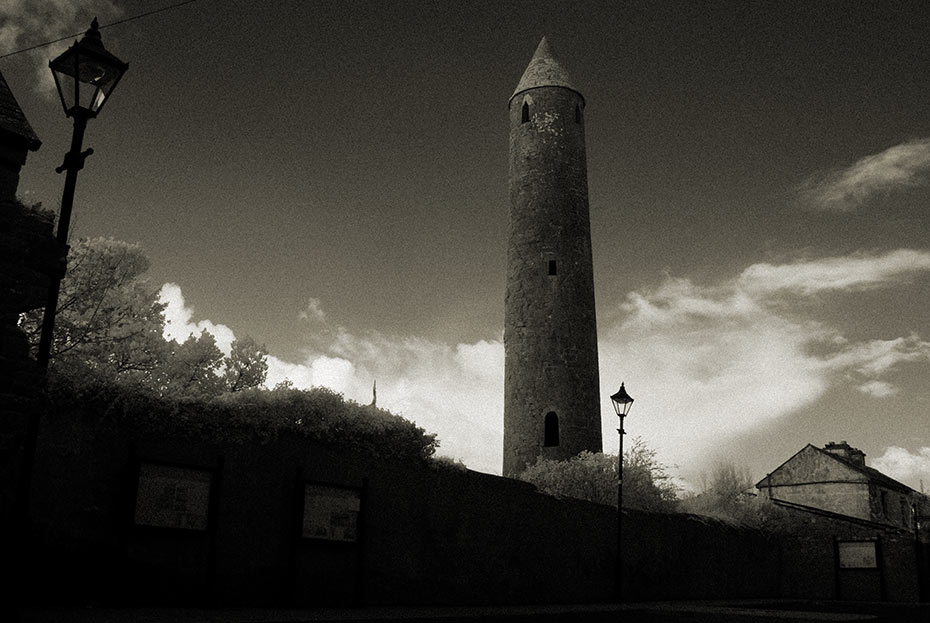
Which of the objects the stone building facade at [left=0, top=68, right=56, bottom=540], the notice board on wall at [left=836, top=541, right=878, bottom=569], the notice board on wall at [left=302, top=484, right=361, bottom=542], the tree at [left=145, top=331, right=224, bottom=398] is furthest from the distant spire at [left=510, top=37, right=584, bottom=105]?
the stone building facade at [left=0, top=68, right=56, bottom=540]

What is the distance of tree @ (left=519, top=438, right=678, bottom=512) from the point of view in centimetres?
2577

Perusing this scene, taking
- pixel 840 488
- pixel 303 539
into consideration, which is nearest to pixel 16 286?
pixel 303 539

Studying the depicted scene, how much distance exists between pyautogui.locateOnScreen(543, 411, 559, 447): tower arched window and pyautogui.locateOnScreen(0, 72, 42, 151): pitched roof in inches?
934

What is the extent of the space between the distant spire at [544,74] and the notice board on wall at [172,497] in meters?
27.0

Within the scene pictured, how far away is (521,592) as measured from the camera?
16734 millimetres

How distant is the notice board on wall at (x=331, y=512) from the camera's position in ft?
41.3

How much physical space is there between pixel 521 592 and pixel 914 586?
18323mm

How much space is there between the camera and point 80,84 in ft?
27.6

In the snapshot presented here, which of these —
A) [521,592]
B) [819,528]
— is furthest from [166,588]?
[819,528]

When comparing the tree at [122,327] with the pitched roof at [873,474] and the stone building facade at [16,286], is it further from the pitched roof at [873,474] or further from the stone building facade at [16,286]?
the pitched roof at [873,474]

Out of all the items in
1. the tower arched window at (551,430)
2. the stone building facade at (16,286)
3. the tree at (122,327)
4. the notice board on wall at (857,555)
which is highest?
the tree at (122,327)

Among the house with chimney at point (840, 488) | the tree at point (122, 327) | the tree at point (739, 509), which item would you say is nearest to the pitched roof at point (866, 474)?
the house with chimney at point (840, 488)

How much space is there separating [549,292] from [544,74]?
32.8 ft

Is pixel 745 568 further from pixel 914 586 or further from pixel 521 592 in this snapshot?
pixel 521 592
